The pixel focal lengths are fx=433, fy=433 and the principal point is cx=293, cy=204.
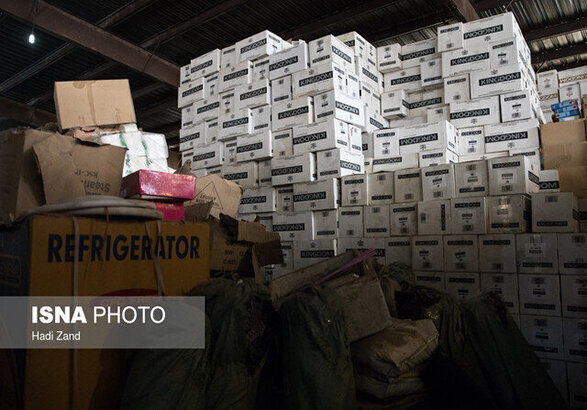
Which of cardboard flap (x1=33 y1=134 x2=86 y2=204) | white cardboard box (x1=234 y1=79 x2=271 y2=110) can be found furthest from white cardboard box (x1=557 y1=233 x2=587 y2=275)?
cardboard flap (x1=33 y1=134 x2=86 y2=204)

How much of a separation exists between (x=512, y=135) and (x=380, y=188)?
144 cm

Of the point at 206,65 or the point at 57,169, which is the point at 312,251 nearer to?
the point at 57,169

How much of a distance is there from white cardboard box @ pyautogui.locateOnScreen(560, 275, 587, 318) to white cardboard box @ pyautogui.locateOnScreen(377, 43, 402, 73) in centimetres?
300

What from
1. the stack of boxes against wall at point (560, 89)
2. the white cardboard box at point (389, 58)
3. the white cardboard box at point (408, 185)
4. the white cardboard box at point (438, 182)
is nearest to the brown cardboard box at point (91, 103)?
the white cardboard box at point (408, 185)

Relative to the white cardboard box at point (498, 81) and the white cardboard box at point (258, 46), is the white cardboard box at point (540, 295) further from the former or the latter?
the white cardboard box at point (258, 46)

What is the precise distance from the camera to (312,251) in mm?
4230

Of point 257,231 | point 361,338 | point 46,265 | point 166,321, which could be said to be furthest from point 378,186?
point 46,265

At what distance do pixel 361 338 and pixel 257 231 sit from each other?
3.92ft

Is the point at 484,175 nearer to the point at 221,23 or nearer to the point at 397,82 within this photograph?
the point at 397,82

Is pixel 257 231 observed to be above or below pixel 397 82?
below

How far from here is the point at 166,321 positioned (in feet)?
5.57

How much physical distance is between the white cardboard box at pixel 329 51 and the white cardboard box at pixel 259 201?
1.42 metres

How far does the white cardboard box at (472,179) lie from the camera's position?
3.58 metres

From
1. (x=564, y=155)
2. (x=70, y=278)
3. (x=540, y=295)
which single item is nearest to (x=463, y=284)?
(x=540, y=295)
